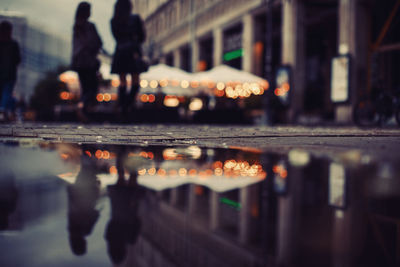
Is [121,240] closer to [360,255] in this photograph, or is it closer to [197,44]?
[360,255]

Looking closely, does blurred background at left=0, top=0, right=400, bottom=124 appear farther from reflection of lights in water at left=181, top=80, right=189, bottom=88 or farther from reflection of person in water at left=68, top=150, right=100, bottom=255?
reflection of person in water at left=68, top=150, right=100, bottom=255

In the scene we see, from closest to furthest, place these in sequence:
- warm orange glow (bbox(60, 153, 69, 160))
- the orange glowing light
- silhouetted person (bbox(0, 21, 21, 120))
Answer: warm orange glow (bbox(60, 153, 69, 160)), silhouetted person (bbox(0, 21, 21, 120)), the orange glowing light

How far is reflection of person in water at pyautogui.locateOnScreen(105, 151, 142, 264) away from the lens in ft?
3.06

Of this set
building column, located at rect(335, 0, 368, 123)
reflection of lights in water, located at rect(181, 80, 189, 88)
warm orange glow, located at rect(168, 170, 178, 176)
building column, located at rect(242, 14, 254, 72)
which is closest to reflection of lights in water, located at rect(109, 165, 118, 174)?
warm orange glow, located at rect(168, 170, 178, 176)

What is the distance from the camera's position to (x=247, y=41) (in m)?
27.8

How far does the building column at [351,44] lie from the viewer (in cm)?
1936

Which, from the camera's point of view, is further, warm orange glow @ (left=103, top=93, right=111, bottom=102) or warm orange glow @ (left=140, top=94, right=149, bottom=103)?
warm orange glow @ (left=103, top=93, right=111, bottom=102)

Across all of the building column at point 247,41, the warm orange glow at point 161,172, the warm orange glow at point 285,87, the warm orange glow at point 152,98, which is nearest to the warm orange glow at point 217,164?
the warm orange glow at point 161,172

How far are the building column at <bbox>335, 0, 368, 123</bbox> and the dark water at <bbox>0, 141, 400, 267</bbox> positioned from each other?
59.2ft

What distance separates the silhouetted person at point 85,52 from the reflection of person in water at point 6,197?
26.2 feet

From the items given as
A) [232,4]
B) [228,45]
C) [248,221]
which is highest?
[232,4]

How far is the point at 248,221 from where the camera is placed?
3.99 ft

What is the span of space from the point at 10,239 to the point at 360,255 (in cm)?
76

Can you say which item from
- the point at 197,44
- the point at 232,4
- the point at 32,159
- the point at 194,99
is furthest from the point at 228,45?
the point at 32,159
